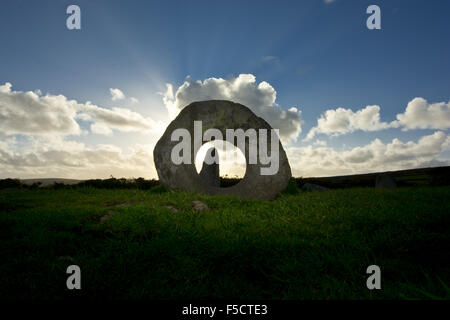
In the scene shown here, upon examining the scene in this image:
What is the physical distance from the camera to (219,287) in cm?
292

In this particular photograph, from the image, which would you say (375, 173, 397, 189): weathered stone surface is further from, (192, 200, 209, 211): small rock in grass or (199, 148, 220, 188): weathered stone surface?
(192, 200, 209, 211): small rock in grass

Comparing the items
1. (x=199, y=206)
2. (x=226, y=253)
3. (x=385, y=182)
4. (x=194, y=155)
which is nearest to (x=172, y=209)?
(x=199, y=206)

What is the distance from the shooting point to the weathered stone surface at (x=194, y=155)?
8109mm

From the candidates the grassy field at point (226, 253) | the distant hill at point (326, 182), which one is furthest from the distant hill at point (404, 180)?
the grassy field at point (226, 253)

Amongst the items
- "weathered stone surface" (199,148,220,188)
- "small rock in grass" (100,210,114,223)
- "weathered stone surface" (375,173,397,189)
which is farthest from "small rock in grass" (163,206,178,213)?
"weathered stone surface" (375,173,397,189)

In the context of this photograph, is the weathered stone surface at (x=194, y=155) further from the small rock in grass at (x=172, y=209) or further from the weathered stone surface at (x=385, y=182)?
the weathered stone surface at (x=385, y=182)

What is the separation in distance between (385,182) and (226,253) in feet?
40.3

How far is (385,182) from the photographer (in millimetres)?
13070

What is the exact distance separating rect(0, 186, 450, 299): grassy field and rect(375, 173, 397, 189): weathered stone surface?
26.6 feet

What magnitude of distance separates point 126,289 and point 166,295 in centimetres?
46

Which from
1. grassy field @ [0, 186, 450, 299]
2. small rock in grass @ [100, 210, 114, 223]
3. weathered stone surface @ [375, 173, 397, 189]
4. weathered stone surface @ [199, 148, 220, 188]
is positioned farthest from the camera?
weathered stone surface @ [375, 173, 397, 189]

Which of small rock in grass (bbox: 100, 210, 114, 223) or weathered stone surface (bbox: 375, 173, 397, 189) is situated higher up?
weathered stone surface (bbox: 375, 173, 397, 189)

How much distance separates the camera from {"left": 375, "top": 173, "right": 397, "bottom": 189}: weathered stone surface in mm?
12914

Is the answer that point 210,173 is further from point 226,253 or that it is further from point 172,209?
point 226,253
